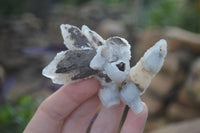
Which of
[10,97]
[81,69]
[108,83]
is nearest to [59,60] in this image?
[81,69]

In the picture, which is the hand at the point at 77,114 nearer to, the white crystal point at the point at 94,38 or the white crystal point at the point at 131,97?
the white crystal point at the point at 131,97

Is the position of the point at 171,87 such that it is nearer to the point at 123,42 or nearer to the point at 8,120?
the point at 8,120

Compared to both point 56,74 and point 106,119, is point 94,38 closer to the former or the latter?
point 56,74

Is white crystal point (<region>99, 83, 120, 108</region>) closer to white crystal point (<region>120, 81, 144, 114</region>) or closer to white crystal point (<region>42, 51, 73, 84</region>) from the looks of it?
white crystal point (<region>120, 81, 144, 114</region>)

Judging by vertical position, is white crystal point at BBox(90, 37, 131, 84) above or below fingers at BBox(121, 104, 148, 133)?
above

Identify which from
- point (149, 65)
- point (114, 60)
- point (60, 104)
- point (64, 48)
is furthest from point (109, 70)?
point (64, 48)

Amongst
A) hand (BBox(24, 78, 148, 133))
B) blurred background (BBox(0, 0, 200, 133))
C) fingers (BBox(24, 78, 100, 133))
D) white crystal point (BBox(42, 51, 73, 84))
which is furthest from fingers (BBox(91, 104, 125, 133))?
blurred background (BBox(0, 0, 200, 133))
